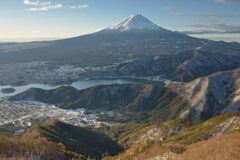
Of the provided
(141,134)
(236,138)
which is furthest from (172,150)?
(141,134)

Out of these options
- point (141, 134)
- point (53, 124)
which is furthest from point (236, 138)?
point (141, 134)

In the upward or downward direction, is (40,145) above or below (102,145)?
above

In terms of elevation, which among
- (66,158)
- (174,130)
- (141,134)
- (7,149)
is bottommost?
(141,134)

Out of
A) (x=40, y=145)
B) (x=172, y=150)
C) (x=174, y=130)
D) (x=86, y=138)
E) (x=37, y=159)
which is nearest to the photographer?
(x=37, y=159)

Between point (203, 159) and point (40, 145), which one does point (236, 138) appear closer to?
point (203, 159)

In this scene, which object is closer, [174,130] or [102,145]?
[174,130]

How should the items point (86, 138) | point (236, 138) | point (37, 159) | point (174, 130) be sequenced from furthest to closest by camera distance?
point (86, 138)
point (174, 130)
point (236, 138)
point (37, 159)

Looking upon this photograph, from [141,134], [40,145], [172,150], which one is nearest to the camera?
[40,145]

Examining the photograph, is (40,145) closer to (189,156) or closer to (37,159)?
(37,159)

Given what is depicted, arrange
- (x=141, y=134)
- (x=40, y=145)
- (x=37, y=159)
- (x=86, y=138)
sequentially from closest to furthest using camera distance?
1. (x=37, y=159)
2. (x=40, y=145)
3. (x=86, y=138)
4. (x=141, y=134)
